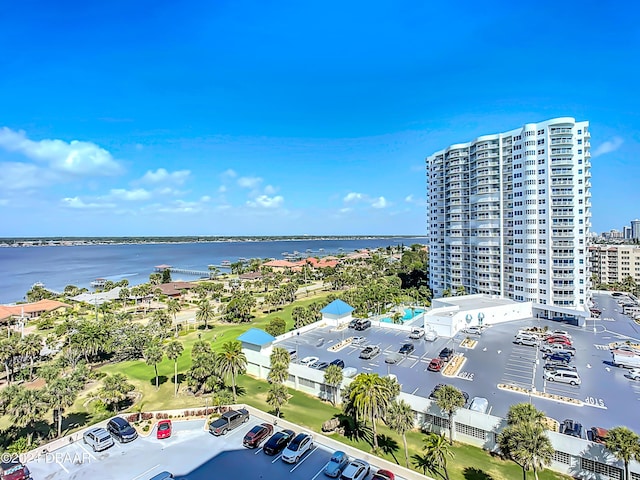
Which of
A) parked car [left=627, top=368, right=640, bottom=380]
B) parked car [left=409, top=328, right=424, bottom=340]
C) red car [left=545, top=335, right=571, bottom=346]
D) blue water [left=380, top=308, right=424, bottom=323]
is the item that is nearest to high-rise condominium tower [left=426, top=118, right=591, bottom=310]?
blue water [left=380, top=308, right=424, bottom=323]

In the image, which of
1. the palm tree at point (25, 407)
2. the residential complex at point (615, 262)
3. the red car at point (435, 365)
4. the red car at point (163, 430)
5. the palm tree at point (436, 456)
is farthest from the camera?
the residential complex at point (615, 262)

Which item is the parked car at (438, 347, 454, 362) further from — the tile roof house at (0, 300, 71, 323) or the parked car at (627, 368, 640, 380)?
the tile roof house at (0, 300, 71, 323)

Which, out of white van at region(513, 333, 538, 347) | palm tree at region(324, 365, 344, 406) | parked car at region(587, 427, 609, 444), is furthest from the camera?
white van at region(513, 333, 538, 347)

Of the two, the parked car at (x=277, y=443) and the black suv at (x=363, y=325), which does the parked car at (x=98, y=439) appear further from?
the black suv at (x=363, y=325)

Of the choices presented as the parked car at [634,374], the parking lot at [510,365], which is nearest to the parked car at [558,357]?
the parking lot at [510,365]

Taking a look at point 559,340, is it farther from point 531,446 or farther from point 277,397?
point 277,397

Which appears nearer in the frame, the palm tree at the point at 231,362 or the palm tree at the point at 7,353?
the palm tree at the point at 231,362

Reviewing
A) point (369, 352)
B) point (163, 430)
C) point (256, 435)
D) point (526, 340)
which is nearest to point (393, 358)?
point (369, 352)

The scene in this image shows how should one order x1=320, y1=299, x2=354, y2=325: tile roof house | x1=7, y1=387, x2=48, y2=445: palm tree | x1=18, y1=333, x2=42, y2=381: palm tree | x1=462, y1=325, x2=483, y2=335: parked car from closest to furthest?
x1=7, y1=387, x2=48, y2=445: palm tree, x1=18, y1=333, x2=42, y2=381: palm tree, x1=462, y1=325, x2=483, y2=335: parked car, x1=320, y1=299, x2=354, y2=325: tile roof house
